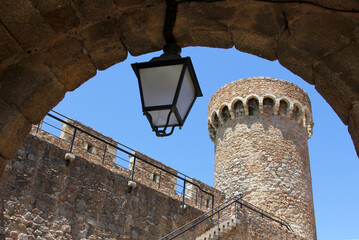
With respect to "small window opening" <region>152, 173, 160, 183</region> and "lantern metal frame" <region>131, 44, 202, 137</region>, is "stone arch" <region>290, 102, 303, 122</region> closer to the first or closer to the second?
"small window opening" <region>152, 173, 160, 183</region>

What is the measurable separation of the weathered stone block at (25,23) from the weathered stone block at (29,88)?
0.15 meters

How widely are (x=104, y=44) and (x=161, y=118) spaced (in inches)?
23.0

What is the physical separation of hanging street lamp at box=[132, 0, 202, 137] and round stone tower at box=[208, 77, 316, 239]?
11163 mm

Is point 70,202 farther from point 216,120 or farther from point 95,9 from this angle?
point 216,120

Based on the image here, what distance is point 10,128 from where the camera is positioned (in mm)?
2129

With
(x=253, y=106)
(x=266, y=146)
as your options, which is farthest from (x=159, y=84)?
(x=253, y=106)

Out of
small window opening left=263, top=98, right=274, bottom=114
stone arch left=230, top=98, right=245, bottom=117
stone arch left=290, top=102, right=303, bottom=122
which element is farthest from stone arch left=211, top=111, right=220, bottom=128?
stone arch left=290, top=102, right=303, bottom=122

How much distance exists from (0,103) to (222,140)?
43.8 feet

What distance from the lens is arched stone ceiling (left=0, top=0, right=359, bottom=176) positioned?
6.84ft

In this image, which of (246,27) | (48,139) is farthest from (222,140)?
(246,27)

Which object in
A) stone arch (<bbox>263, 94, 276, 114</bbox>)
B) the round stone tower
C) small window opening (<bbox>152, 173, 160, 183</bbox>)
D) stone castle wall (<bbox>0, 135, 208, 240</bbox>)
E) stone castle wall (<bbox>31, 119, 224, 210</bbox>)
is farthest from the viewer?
stone arch (<bbox>263, 94, 276, 114</bbox>)

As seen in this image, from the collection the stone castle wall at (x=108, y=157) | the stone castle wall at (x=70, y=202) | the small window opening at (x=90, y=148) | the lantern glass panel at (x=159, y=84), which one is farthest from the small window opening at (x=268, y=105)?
the lantern glass panel at (x=159, y=84)

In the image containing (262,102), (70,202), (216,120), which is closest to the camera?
(70,202)

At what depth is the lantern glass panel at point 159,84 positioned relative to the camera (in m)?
2.32
